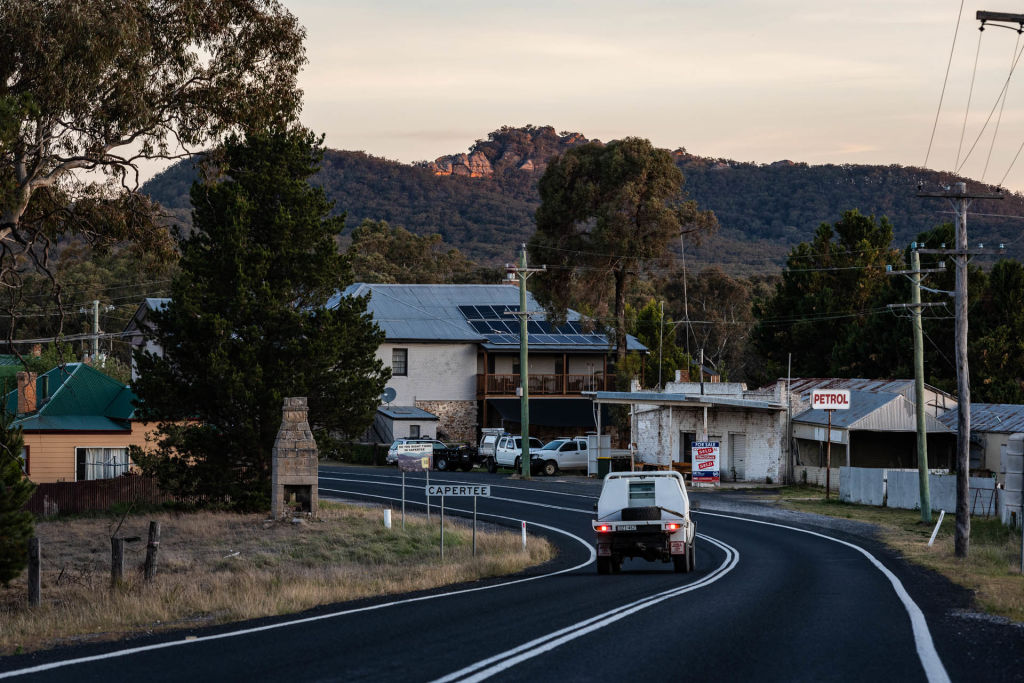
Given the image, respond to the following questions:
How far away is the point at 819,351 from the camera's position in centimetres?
7950

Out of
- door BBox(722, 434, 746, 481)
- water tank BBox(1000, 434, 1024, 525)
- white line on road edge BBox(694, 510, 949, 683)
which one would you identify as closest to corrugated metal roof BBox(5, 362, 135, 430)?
door BBox(722, 434, 746, 481)

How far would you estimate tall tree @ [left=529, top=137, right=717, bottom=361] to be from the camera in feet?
215

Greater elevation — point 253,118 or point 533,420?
point 253,118

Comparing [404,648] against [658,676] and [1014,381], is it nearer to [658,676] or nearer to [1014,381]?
[658,676]

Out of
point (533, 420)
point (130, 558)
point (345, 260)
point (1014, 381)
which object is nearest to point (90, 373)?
point (345, 260)

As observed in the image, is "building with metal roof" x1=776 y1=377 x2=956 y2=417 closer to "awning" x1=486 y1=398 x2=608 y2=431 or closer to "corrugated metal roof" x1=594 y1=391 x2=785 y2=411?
"corrugated metal roof" x1=594 y1=391 x2=785 y2=411

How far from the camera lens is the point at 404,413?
68.6 m

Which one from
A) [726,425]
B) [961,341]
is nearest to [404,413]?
[726,425]

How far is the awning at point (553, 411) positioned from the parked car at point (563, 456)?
10.0 m

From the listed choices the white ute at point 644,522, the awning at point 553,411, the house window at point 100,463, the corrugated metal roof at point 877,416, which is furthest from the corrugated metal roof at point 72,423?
the awning at point 553,411

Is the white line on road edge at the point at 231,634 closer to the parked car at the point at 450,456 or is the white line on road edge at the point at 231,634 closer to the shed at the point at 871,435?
the shed at the point at 871,435

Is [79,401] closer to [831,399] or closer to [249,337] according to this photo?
[249,337]

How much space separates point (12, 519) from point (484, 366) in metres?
51.9

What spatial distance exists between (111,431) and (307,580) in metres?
24.8
